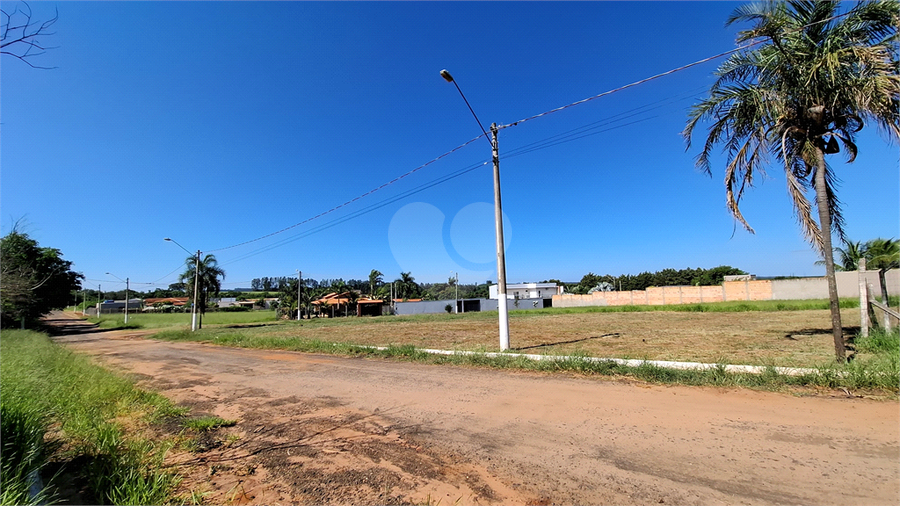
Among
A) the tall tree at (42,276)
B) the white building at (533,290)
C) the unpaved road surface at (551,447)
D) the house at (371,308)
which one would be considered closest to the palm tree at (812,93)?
the unpaved road surface at (551,447)

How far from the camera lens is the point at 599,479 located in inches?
132

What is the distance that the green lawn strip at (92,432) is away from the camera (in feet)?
10.4

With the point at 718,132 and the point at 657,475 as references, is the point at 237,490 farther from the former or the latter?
the point at 718,132

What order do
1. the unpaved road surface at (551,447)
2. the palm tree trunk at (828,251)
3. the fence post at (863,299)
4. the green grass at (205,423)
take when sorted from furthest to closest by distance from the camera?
the fence post at (863,299) → the palm tree trunk at (828,251) → the green grass at (205,423) → the unpaved road surface at (551,447)

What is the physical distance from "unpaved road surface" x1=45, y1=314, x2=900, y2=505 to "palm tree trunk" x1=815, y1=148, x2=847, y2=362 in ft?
8.32

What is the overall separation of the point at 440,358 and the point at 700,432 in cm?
703

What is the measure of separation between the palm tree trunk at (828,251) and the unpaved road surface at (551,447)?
2.54 meters

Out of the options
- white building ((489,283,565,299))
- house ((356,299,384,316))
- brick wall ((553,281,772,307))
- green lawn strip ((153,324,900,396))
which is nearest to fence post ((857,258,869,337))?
green lawn strip ((153,324,900,396))

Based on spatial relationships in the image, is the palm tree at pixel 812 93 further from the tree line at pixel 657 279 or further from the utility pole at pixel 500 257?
the tree line at pixel 657 279

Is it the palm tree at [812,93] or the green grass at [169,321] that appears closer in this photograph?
the palm tree at [812,93]

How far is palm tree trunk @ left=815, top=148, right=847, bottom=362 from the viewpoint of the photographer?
723 cm

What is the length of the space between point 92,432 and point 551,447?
17.4 ft

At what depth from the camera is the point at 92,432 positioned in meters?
4.47

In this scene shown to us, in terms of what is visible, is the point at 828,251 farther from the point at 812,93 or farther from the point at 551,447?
the point at 551,447
